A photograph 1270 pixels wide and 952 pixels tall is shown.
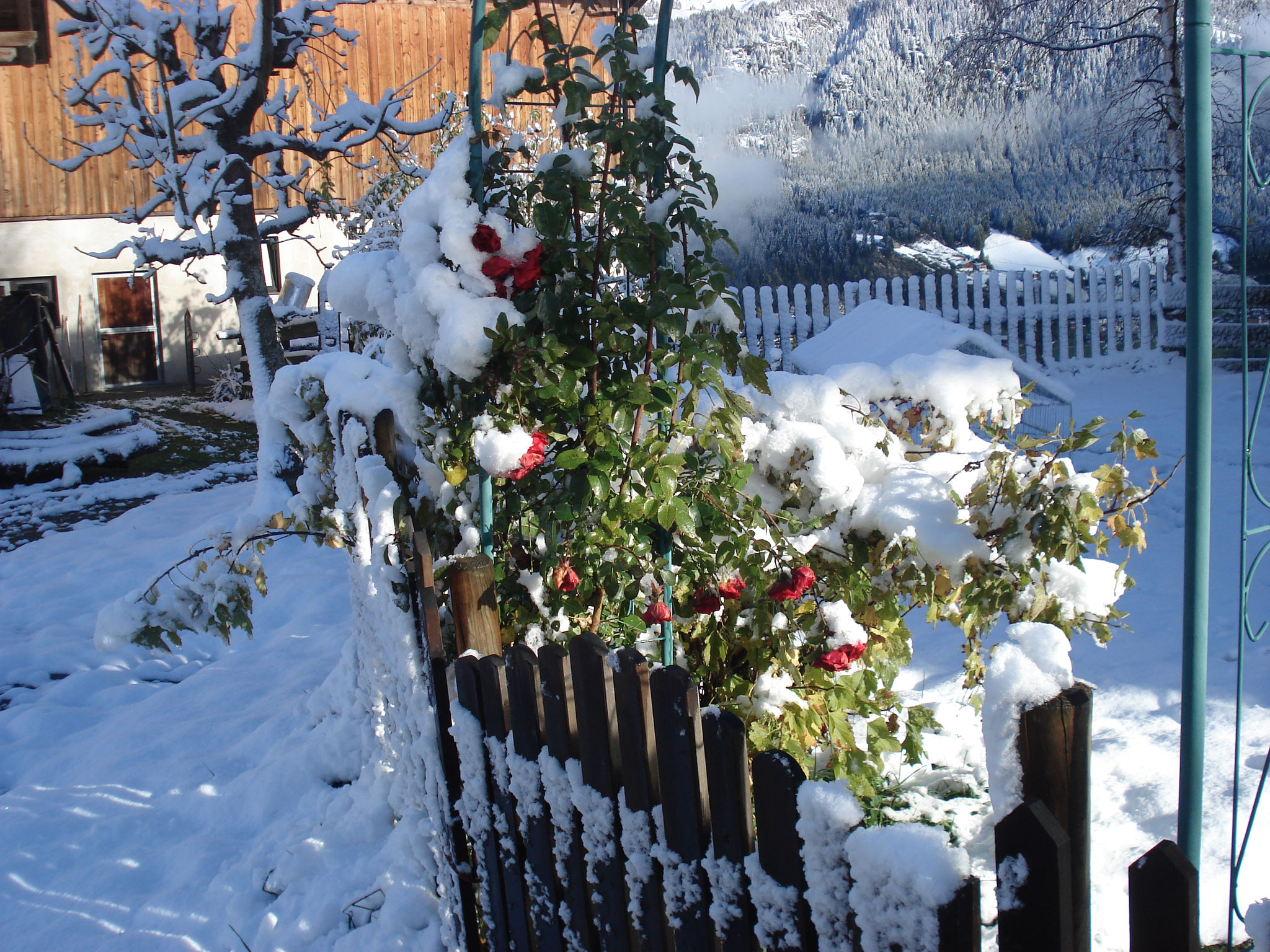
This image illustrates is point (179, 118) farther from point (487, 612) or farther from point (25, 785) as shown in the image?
point (487, 612)

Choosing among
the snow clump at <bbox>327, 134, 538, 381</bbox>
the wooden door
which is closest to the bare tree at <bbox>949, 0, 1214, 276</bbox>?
the snow clump at <bbox>327, 134, 538, 381</bbox>

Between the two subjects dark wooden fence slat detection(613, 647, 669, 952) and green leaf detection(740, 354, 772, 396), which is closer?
dark wooden fence slat detection(613, 647, 669, 952)

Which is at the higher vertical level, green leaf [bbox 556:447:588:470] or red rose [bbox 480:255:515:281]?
red rose [bbox 480:255:515:281]

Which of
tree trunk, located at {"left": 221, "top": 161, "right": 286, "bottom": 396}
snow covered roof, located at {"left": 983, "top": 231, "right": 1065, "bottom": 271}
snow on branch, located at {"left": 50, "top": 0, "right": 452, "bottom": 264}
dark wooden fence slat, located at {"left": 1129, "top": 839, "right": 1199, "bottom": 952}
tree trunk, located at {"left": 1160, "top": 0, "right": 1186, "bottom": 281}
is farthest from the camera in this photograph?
snow covered roof, located at {"left": 983, "top": 231, "right": 1065, "bottom": 271}

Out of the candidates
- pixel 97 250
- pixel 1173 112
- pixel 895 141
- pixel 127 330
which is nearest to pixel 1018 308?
pixel 1173 112

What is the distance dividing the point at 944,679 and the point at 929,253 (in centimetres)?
1135

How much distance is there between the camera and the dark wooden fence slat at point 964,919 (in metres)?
0.85

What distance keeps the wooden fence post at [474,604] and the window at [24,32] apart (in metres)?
3.77

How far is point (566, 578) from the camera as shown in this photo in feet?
5.83

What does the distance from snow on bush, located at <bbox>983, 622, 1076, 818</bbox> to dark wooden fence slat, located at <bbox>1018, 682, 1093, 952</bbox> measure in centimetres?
1

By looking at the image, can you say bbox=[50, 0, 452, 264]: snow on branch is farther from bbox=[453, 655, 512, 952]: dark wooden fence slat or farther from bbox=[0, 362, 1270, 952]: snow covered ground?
bbox=[453, 655, 512, 952]: dark wooden fence slat

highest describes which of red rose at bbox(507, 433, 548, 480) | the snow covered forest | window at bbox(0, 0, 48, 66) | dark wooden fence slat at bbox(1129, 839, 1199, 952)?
the snow covered forest

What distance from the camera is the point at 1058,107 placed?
1489 centimetres

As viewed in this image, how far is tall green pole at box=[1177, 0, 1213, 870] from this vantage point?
149cm
